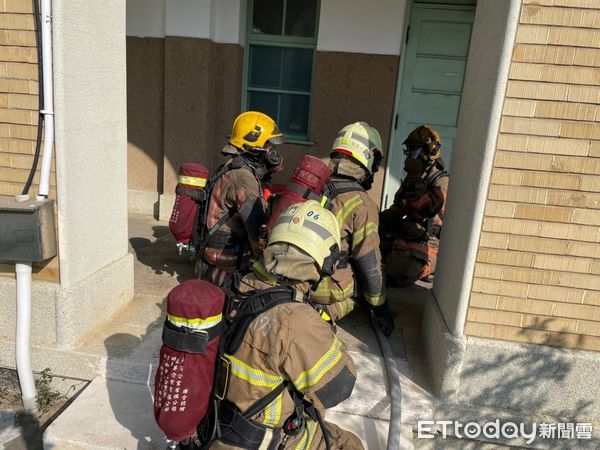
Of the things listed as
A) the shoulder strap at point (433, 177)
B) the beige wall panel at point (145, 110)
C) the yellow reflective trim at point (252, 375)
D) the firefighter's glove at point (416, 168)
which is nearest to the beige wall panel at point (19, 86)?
the yellow reflective trim at point (252, 375)

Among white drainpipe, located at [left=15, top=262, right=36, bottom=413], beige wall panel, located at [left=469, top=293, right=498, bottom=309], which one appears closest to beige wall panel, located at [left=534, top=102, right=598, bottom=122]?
beige wall panel, located at [left=469, top=293, right=498, bottom=309]

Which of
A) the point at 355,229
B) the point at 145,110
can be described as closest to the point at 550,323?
the point at 355,229

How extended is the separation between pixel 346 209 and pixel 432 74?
382 centimetres

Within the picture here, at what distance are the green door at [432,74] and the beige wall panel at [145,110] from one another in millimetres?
3320

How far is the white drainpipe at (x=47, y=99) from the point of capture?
9.64ft

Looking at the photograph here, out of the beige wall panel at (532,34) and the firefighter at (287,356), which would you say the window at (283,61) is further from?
the firefighter at (287,356)

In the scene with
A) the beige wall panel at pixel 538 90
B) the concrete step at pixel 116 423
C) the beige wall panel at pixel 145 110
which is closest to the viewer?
the beige wall panel at pixel 538 90

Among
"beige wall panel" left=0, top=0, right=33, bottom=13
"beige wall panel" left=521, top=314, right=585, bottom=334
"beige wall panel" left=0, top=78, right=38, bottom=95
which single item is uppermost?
"beige wall panel" left=0, top=0, right=33, bottom=13

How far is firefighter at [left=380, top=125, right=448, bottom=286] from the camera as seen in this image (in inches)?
182

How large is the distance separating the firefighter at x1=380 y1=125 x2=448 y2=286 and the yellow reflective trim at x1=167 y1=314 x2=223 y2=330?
3.10m

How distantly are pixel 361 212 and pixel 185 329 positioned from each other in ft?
6.18

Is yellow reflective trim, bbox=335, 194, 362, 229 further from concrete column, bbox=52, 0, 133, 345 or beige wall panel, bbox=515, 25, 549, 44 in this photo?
concrete column, bbox=52, 0, 133, 345

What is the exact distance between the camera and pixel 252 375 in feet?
6.68

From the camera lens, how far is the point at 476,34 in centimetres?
331
